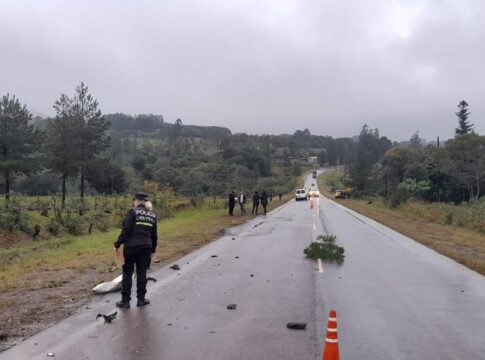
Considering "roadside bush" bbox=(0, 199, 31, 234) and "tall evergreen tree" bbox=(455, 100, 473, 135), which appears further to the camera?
"tall evergreen tree" bbox=(455, 100, 473, 135)

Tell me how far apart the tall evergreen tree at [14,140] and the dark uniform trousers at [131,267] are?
3450 cm

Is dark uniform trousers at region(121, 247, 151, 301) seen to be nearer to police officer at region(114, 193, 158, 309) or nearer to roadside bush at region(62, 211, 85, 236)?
police officer at region(114, 193, 158, 309)

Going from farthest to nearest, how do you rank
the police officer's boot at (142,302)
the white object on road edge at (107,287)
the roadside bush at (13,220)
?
the roadside bush at (13,220) → the white object on road edge at (107,287) → the police officer's boot at (142,302)

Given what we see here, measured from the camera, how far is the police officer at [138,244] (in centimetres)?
823

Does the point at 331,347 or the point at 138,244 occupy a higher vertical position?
the point at 138,244

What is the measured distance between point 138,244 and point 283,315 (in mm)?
2624

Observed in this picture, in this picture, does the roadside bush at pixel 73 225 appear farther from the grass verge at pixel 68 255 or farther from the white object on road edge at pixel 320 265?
the white object on road edge at pixel 320 265

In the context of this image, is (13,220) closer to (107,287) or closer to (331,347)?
(107,287)

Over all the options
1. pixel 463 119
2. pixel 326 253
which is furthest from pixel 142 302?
pixel 463 119

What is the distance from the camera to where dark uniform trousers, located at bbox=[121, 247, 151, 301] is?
8248mm

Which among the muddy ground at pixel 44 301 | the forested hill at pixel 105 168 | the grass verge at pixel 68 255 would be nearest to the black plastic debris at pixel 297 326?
the muddy ground at pixel 44 301

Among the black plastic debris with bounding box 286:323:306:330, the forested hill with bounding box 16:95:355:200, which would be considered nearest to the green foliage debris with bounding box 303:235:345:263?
the black plastic debris with bounding box 286:323:306:330

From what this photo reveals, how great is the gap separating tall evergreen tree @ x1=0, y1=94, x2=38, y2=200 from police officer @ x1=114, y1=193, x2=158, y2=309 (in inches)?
1356

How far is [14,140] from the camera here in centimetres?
4034
